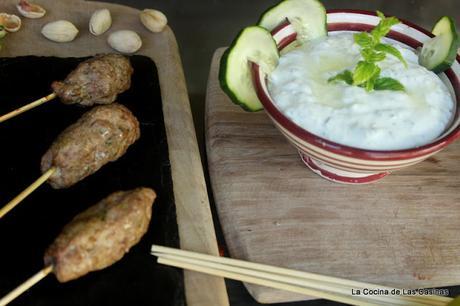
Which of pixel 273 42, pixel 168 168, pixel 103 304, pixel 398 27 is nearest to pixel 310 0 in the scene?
pixel 273 42

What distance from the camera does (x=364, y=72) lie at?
1505 mm

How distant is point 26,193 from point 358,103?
1.06 meters

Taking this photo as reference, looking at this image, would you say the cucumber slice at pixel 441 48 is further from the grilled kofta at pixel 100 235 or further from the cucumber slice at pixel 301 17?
the grilled kofta at pixel 100 235

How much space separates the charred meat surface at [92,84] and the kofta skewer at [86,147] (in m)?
0.20

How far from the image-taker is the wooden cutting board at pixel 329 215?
5.08 feet

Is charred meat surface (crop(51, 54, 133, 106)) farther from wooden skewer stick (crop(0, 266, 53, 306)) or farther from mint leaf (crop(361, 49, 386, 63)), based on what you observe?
mint leaf (crop(361, 49, 386, 63))

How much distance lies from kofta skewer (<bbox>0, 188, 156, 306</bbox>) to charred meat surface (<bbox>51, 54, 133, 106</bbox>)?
1.87 ft

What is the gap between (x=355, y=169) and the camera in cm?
153

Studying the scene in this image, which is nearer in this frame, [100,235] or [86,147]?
[100,235]

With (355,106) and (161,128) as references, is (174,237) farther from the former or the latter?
(355,106)

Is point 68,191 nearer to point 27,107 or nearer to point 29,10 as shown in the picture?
point 27,107

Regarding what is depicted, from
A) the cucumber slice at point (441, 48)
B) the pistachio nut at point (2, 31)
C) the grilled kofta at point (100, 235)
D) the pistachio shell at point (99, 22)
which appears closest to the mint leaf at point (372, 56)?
the cucumber slice at point (441, 48)

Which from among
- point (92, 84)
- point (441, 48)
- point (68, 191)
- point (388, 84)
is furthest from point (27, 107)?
point (441, 48)

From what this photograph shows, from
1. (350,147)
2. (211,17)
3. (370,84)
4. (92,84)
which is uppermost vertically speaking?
(370,84)
